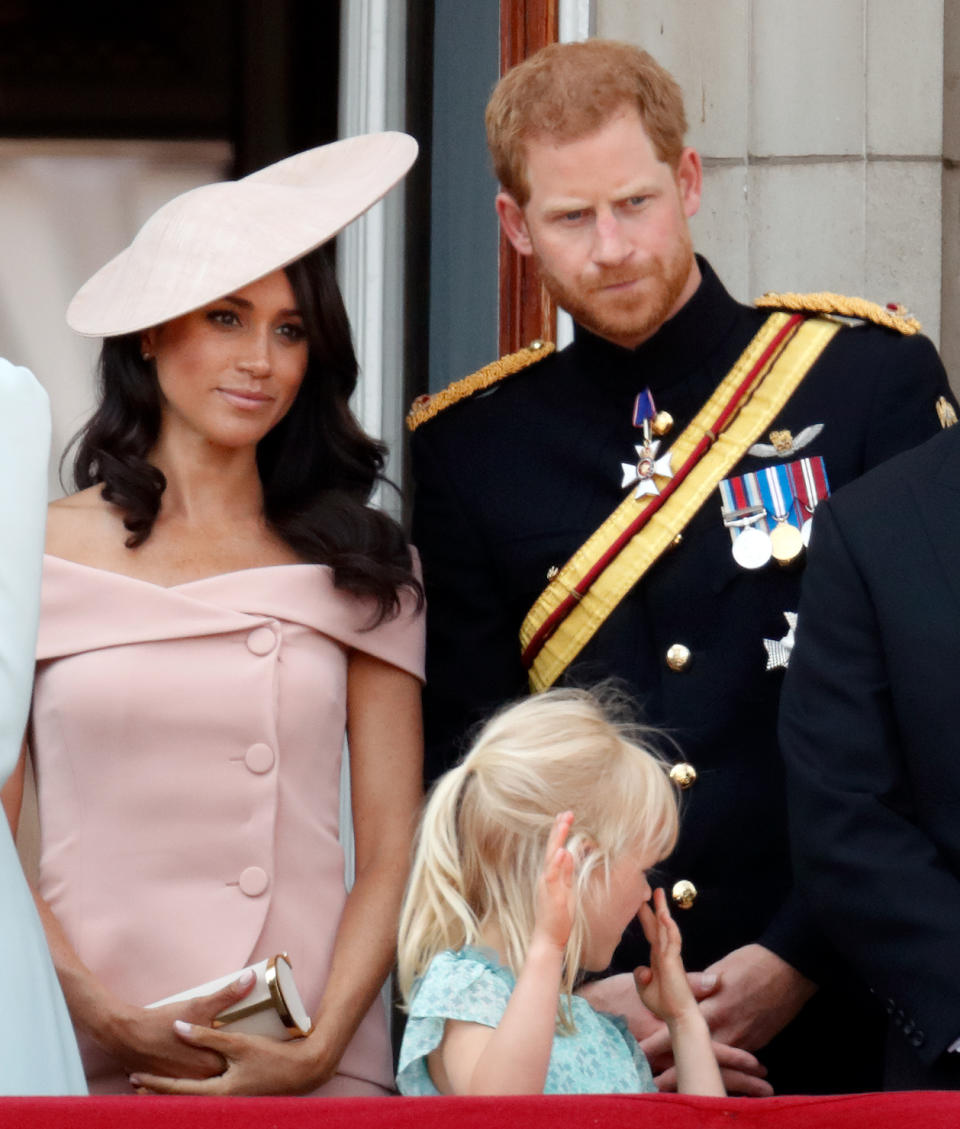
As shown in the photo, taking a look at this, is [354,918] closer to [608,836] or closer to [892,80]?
[608,836]

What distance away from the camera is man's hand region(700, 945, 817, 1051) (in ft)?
8.27

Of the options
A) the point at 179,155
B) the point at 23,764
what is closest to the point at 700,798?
the point at 23,764

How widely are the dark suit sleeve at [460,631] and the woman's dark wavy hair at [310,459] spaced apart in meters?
0.07

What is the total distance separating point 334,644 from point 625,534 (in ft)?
1.34

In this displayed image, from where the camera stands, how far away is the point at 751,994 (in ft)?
8.29

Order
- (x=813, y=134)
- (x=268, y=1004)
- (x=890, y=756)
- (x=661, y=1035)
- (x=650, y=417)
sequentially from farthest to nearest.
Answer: (x=813, y=134), (x=650, y=417), (x=661, y=1035), (x=268, y=1004), (x=890, y=756)

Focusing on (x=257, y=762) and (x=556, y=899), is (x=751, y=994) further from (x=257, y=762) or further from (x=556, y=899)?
(x=257, y=762)

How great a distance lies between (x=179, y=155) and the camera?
4590 mm

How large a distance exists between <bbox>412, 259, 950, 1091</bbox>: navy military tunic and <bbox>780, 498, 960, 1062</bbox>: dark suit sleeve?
0.98ft

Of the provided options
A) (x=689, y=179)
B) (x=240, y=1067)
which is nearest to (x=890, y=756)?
(x=240, y=1067)

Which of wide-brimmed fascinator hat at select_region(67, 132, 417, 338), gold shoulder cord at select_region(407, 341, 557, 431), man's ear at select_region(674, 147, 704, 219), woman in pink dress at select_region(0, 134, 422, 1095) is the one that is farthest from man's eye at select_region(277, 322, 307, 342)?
man's ear at select_region(674, 147, 704, 219)

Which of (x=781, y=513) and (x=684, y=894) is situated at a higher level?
(x=781, y=513)

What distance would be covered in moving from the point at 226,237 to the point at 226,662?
0.56 m

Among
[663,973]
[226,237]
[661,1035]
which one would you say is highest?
[226,237]
